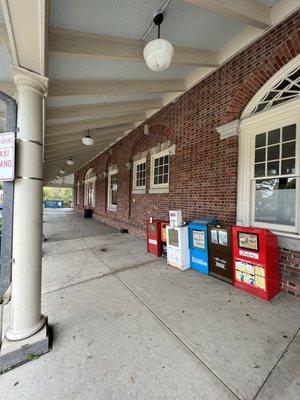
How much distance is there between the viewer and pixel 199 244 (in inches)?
162

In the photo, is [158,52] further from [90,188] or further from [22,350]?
[90,188]

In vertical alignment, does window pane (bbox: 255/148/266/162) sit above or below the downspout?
above

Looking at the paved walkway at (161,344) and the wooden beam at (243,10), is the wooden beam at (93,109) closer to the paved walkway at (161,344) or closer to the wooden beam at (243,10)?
Result: the wooden beam at (243,10)

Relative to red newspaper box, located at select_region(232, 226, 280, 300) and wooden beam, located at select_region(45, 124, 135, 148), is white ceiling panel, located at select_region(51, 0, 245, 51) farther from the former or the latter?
wooden beam, located at select_region(45, 124, 135, 148)

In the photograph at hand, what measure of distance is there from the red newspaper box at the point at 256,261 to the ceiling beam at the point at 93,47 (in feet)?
10.9

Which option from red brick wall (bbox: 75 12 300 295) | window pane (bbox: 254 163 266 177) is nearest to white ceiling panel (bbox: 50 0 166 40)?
red brick wall (bbox: 75 12 300 295)

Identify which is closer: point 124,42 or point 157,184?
point 124,42

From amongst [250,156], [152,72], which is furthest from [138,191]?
[250,156]

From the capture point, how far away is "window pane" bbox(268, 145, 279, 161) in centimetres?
349

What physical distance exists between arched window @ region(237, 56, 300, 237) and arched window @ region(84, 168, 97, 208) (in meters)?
11.3

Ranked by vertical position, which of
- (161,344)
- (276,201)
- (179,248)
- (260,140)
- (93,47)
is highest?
(93,47)

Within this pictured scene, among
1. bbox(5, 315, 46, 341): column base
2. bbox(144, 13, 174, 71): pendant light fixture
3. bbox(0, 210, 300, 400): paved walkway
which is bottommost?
bbox(0, 210, 300, 400): paved walkway

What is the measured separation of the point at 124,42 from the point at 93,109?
7.27ft

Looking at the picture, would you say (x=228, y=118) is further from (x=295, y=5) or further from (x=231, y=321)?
(x=231, y=321)
